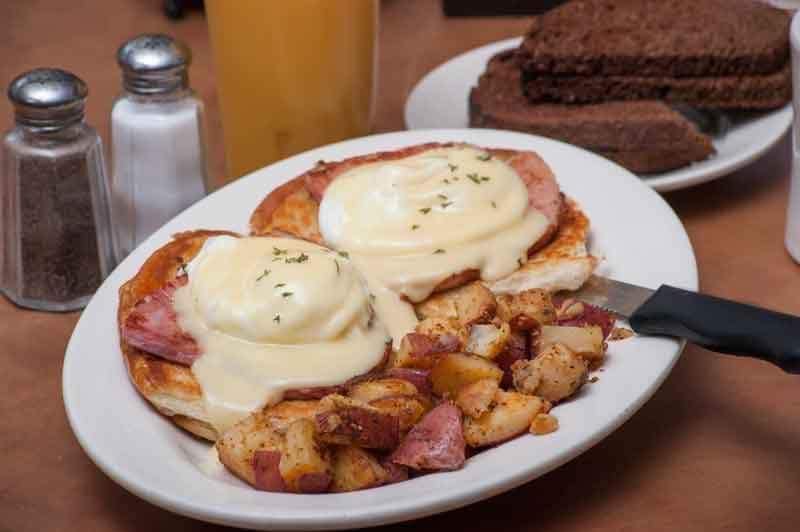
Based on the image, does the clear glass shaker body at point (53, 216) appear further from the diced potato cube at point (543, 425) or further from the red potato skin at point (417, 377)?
the diced potato cube at point (543, 425)

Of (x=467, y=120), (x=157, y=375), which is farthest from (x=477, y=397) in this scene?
(x=467, y=120)

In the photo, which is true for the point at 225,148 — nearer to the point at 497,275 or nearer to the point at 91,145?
the point at 91,145

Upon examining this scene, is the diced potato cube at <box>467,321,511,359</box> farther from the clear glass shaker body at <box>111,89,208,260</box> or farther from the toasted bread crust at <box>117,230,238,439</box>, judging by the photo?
the clear glass shaker body at <box>111,89,208,260</box>

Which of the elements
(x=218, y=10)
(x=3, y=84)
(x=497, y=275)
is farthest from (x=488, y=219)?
(x=3, y=84)

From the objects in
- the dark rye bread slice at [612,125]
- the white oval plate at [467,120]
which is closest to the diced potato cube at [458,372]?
the white oval plate at [467,120]

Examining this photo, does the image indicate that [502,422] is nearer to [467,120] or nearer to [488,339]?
[488,339]

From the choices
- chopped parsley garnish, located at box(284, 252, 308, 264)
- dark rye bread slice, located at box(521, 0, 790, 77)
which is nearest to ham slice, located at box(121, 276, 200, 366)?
chopped parsley garnish, located at box(284, 252, 308, 264)
